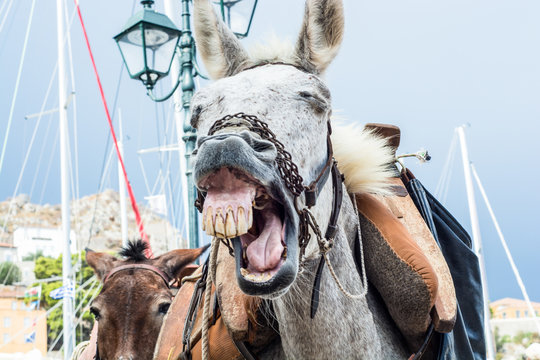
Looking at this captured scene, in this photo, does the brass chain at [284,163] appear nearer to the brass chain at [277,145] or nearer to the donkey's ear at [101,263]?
the brass chain at [277,145]

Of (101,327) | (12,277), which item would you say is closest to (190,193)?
(101,327)

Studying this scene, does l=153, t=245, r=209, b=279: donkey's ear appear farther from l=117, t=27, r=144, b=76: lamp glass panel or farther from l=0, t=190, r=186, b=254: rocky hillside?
l=0, t=190, r=186, b=254: rocky hillside

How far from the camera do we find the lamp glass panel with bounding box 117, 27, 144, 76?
6.81 m

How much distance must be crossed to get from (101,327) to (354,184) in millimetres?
2803

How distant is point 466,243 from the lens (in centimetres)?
347

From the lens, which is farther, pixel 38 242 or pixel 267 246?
pixel 38 242

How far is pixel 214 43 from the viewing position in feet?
9.24

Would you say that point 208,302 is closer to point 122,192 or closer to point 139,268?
point 139,268

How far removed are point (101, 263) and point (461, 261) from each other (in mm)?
3710

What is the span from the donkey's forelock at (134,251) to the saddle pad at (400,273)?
3.03 metres

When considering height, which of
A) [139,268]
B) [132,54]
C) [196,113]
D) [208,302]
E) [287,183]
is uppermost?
[132,54]

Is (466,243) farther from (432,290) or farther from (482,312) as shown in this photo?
(432,290)

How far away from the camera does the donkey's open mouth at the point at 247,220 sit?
5.56 feet

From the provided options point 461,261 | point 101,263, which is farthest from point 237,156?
point 101,263
